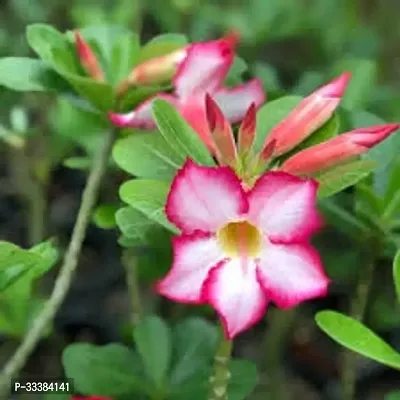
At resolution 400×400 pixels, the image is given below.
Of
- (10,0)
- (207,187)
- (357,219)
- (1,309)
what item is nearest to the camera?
(207,187)

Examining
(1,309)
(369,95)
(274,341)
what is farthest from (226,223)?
(369,95)

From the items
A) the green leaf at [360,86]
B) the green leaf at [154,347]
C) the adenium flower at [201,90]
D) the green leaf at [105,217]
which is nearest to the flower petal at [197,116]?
the adenium flower at [201,90]

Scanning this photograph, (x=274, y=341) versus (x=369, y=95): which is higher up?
(x=369, y=95)

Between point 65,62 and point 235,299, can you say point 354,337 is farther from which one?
point 65,62

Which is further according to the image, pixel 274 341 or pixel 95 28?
pixel 274 341

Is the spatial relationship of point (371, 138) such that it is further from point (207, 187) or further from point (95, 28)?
point (95, 28)

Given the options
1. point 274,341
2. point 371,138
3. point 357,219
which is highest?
point 371,138
